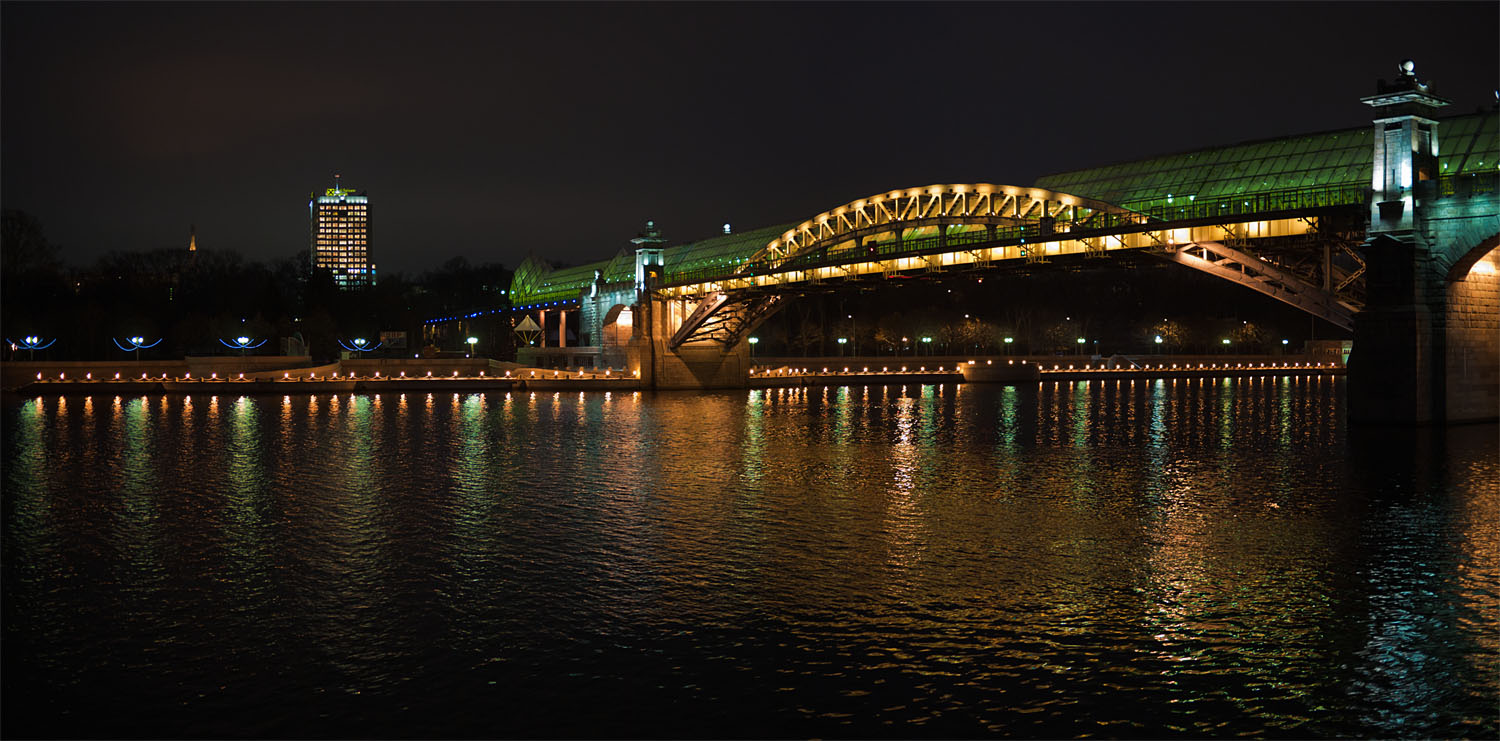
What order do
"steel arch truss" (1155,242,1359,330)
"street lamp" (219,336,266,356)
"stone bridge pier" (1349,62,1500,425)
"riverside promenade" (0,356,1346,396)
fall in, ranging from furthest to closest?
1. "street lamp" (219,336,266,356)
2. "riverside promenade" (0,356,1346,396)
3. "steel arch truss" (1155,242,1359,330)
4. "stone bridge pier" (1349,62,1500,425)

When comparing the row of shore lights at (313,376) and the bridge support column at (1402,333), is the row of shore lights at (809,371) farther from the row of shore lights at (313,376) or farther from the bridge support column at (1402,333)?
the bridge support column at (1402,333)

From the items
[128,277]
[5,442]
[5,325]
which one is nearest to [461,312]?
[128,277]

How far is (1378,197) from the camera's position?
31188 millimetres

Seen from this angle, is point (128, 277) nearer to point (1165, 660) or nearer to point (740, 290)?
point (740, 290)

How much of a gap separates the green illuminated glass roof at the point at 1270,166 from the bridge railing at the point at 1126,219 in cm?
48

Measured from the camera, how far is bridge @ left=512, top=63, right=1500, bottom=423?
30.7m

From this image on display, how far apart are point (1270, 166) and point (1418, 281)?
12416 mm

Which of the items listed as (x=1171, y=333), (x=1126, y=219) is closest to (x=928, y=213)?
(x=1126, y=219)

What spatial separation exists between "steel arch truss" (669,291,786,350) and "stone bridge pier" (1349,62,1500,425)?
36.0 m

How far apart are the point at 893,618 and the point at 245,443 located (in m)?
23.1

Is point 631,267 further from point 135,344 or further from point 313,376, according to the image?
point 135,344

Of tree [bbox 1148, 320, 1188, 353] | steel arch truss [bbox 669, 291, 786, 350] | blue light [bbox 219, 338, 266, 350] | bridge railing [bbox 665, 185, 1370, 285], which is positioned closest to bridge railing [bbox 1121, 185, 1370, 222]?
bridge railing [bbox 665, 185, 1370, 285]

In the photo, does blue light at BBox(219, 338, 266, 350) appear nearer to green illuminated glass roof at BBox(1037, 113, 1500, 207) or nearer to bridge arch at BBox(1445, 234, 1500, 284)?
green illuminated glass roof at BBox(1037, 113, 1500, 207)

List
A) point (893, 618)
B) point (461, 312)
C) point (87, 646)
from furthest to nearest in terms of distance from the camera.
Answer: point (461, 312) → point (893, 618) → point (87, 646)
